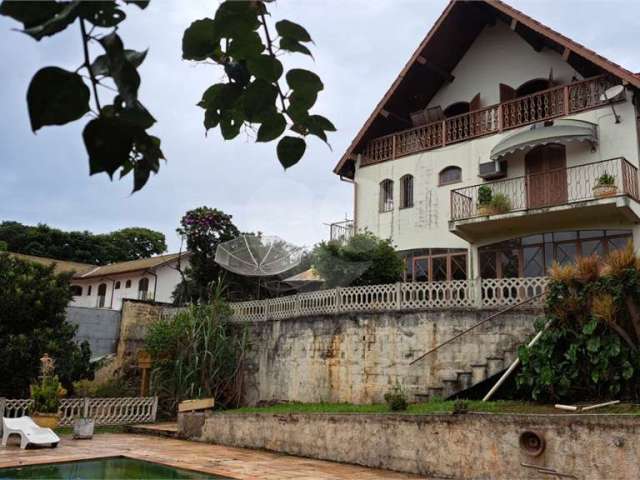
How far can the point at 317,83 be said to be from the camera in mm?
A: 1805

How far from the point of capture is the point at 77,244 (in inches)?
1793

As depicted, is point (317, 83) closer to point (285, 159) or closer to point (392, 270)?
point (285, 159)

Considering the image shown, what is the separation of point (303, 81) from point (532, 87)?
16.6 m

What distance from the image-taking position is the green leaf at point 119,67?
1295 mm

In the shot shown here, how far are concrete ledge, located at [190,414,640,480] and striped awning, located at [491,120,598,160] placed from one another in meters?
8.28

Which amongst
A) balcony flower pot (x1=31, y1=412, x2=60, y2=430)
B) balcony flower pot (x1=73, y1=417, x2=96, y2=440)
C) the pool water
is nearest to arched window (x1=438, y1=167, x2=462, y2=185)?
the pool water

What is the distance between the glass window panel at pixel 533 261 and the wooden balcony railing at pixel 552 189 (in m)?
1.15

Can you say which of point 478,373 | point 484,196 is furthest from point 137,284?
point 478,373

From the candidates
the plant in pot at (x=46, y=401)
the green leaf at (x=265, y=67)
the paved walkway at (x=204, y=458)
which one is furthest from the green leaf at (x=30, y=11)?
the plant in pot at (x=46, y=401)

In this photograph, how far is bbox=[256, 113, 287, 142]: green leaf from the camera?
1832 millimetres

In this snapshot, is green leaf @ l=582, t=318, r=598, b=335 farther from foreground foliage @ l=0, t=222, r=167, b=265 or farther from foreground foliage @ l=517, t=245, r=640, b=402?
foreground foliage @ l=0, t=222, r=167, b=265

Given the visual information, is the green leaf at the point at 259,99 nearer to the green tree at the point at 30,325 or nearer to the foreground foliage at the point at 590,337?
the foreground foliage at the point at 590,337

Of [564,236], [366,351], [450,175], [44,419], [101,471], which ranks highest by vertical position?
[450,175]

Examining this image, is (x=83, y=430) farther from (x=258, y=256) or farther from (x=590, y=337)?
(x=590, y=337)
